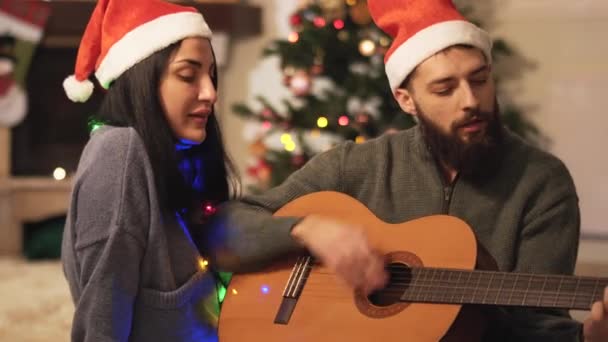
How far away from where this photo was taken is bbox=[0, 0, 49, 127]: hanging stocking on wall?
16.0 feet

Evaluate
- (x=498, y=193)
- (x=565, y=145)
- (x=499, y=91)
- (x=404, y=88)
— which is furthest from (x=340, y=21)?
(x=498, y=193)

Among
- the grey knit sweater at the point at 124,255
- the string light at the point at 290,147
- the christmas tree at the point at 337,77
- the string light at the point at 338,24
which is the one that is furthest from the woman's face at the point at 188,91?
the string light at the point at 290,147

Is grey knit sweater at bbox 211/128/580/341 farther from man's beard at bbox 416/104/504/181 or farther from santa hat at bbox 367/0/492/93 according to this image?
santa hat at bbox 367/0/492/93

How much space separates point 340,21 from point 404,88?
5.91 feet

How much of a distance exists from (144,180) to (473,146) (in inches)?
24.7

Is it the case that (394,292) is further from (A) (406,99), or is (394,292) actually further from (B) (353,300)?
(A) (406,99)

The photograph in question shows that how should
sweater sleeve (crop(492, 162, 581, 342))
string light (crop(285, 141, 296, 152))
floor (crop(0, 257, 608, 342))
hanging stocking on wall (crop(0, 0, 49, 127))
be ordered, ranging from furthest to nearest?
hanging stocking on wall (crop(0, 0, 49, 127)), string light (crop(285, 141, 296, 152)), floor (crop(0, 257, 608, 342)), sweater sleeve (crop(492, 162, 581, 342))

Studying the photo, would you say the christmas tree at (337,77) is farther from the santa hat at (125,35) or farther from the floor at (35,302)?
the santa hat at (125,35)

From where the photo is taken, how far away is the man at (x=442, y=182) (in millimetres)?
1603

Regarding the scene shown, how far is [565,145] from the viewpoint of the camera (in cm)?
390

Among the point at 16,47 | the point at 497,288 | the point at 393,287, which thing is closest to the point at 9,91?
the point at 16,47

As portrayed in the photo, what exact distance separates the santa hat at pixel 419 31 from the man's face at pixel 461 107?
0.02 meters

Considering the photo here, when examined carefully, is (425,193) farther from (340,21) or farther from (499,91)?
(499,91)

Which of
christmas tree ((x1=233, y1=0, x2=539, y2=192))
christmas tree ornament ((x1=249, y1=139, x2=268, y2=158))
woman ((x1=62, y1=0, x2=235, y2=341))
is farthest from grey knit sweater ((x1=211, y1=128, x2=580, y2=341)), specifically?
christmas tree ornament ((x1=249, y1=139, x2=268, y2=158))
